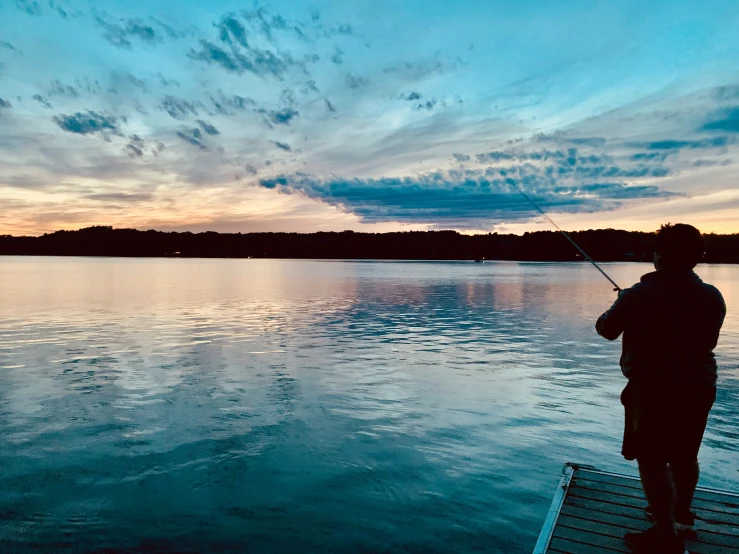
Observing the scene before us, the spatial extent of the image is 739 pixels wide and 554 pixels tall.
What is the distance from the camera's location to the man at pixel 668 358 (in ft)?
14.4

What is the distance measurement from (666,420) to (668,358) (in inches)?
21.4

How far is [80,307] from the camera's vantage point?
3478cm

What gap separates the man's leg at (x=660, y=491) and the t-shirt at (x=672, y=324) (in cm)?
77

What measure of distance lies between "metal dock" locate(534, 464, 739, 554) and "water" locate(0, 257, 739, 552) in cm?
116

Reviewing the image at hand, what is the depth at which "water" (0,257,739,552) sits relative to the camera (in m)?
7.11

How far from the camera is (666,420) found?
454 cm

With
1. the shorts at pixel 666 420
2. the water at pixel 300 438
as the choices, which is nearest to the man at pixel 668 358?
the shorts at pixel 666 420

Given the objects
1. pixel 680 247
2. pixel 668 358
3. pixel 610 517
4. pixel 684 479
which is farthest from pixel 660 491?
pixel 680 247

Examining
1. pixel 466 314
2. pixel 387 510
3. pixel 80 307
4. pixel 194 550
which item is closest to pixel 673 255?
pixel 387 510

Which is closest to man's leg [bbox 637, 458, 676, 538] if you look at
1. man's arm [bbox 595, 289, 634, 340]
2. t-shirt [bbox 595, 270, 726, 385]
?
t-shirt [bbox 595, 270, 726, 385]

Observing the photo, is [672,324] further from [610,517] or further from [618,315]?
[610,517]

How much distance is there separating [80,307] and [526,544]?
34.7 m

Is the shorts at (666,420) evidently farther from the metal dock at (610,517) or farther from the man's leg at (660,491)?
the metal dock at (610,517)

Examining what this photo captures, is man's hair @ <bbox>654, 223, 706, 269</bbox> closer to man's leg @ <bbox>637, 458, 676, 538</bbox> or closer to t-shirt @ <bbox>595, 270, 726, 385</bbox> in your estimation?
t-shirt @ <bbox>595, 270, 726, 385</bbox>
